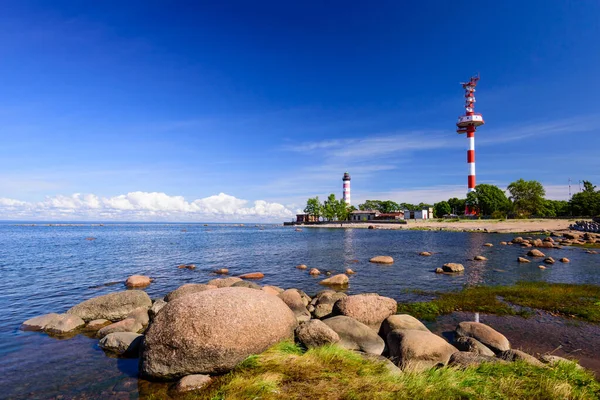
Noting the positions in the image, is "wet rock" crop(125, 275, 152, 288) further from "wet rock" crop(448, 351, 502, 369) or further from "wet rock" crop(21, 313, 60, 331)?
"wet rock" crop(448, 351, 502, 369)

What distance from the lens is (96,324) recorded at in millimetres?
12141

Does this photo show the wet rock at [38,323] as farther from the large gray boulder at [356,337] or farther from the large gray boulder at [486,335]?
the large gray boulder at [486,335]

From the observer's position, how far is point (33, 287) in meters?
19.8

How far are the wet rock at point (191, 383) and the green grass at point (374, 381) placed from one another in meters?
0.23

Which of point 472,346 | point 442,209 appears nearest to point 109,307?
point 472,346

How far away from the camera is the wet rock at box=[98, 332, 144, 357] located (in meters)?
9.44

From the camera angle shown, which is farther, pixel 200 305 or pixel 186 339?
pixel 200 305

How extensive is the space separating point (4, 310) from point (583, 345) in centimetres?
2358

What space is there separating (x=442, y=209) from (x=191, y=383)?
159 meters

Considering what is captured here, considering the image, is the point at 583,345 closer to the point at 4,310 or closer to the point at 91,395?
the point at 91,395

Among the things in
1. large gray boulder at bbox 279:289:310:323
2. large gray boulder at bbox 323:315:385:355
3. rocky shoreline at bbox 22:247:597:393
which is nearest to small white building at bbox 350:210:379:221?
large gray boulder at bbox 279:289:310:323

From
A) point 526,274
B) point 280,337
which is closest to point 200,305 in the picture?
point 280,337

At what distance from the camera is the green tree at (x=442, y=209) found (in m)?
149

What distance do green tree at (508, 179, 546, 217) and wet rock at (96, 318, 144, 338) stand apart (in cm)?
13010
